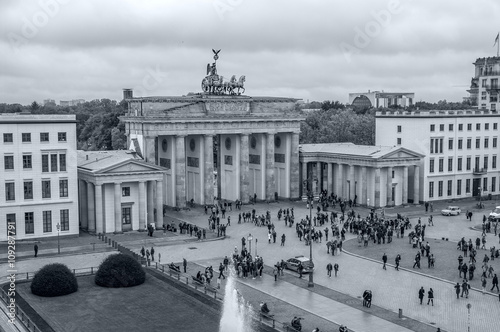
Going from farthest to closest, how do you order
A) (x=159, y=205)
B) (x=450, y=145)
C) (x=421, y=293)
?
(x=450, y=145) → (x=159, y=205) → (x=421, y=293)

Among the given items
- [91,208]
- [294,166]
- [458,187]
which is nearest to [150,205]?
[91,208]

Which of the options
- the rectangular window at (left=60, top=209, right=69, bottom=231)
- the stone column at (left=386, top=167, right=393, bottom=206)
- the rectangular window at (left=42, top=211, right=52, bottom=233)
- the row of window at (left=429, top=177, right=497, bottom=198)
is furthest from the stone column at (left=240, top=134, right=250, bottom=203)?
the rectangular window at (left=42, top=211, right=52, bottom=233)

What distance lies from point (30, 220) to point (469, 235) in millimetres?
42987

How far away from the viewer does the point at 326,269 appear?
52812 millimetres

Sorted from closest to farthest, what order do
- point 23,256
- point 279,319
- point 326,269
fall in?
point 279,319 < point 326,269 < point 23,256

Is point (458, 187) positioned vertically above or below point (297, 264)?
above

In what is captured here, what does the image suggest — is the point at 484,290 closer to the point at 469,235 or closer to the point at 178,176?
the point at 469,235

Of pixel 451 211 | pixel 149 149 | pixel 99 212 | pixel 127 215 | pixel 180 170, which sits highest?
pixel 149 149

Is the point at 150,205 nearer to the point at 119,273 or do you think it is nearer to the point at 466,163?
the point at 119,273

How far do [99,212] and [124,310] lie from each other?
1079 inches

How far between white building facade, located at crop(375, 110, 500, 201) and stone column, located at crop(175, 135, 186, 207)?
97.7 ft

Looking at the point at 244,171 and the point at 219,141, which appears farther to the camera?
the point at 219,141

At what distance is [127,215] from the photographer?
228 ft

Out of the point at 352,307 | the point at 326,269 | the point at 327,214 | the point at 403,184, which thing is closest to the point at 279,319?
the point at 352,307
